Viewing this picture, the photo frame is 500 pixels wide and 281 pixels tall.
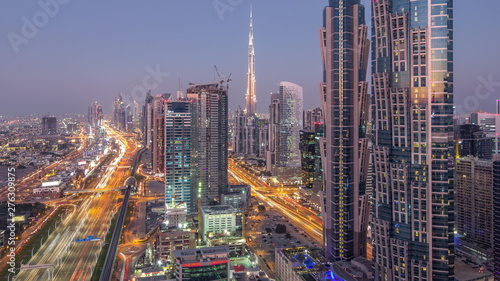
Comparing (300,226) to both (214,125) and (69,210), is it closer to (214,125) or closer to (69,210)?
(214,125)

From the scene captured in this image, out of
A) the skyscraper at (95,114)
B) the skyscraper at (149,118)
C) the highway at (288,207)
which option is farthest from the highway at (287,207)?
the skyscraper at (95,114)

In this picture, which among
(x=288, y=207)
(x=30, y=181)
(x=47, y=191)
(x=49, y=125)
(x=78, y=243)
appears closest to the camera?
(x=78, y=243)

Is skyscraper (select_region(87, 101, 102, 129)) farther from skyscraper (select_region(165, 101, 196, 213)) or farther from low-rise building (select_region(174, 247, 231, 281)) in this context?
low-rise building (select_region(174, 247, 231, 281))

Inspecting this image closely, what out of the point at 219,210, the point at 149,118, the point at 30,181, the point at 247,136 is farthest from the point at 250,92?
the point at 219,210

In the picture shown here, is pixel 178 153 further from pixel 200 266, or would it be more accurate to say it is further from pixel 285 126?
pixel 285 126

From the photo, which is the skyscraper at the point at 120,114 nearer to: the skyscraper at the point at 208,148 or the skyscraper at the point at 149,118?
the skyscraper at the point at 149,118

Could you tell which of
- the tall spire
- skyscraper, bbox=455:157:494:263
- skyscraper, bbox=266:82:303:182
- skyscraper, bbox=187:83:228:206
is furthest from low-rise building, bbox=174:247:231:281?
the tall spire
